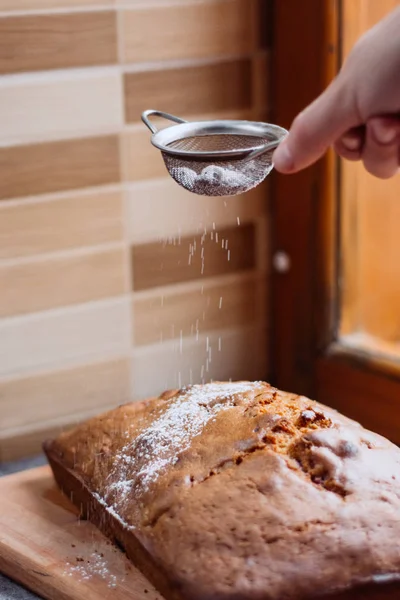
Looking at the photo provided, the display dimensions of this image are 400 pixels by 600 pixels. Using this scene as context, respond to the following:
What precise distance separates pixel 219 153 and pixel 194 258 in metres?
0.75

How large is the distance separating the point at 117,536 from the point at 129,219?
0.75 metres

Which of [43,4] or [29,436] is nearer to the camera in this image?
[43,4]

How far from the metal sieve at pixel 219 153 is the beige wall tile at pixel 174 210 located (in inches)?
19.7

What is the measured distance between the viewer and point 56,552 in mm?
1453

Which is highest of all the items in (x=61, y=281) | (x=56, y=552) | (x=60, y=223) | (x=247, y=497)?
(x=60, y=223)

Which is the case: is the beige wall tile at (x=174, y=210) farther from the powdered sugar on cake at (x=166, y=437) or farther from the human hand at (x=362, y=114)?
the human hand at (x=362, y=114)

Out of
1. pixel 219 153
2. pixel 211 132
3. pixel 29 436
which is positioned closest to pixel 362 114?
pixel 219 153

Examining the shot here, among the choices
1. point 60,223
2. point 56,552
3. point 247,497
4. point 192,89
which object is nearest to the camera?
point 247,497

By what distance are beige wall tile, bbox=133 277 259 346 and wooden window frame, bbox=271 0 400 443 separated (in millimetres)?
79

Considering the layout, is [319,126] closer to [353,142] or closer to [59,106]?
[353,142]

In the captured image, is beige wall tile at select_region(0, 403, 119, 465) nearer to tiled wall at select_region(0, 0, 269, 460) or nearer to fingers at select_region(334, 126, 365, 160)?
tiled wall at select_region(0, 0, 269, 460)

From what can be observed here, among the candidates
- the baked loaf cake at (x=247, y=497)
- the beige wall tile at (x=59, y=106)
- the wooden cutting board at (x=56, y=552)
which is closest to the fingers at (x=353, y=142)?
the baked loaf cake at (x=247, y=497)

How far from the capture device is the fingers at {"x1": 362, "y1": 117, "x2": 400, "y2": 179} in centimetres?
104

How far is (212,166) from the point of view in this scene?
4.60 ft
